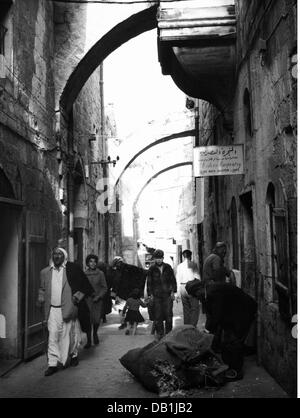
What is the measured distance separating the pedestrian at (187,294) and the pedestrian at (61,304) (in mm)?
2144

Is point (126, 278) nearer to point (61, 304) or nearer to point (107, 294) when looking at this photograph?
→ point (107, 294)

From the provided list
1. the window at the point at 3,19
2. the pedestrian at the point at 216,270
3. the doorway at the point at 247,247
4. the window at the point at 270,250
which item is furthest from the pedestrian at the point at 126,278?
the window at the point at 3,19

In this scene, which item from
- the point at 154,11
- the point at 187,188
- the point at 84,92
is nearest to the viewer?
the point at 154,11

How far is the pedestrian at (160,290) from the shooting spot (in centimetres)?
770

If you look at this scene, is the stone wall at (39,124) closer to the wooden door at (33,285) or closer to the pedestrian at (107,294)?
the wooden door at (33,285)

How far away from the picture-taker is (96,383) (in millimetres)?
5359

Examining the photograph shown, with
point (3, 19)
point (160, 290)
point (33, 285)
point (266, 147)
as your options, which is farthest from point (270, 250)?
point (3, 19)

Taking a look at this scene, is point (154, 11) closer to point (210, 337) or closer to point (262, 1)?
point (262, 1)

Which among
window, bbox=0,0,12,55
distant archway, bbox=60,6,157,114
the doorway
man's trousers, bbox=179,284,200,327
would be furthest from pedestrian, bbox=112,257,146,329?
window, bbox=0,0,12,55

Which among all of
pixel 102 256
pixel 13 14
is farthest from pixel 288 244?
pixel 102 256

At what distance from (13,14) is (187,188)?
70.8ft

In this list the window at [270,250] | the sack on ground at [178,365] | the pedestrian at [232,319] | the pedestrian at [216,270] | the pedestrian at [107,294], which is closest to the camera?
the sack on ground at [178,365]

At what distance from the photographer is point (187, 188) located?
92.5 feet

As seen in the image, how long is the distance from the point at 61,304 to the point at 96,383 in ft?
3.86
